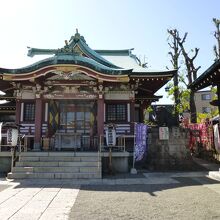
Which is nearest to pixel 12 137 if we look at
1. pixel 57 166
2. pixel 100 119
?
pixel 57 166

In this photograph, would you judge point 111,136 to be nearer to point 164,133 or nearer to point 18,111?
point 164,133

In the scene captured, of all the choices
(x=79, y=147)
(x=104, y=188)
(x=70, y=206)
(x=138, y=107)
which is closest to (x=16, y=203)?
(x=70, y=206)

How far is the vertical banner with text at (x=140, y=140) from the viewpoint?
1371 cm

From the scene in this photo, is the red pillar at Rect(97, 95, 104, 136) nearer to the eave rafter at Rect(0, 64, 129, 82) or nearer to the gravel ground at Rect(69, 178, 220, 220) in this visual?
the eave rafter at Rect(0, 64, 129, 82)

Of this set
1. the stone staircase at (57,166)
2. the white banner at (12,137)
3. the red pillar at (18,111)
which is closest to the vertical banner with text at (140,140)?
the stone staircase at (57,166)

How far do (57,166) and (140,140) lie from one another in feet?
15.1

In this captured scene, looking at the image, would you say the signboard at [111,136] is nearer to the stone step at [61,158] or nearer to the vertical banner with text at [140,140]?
the stone step at [61,158]

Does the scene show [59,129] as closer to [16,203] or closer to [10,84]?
[10,84]

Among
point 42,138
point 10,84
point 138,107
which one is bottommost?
point 42,138

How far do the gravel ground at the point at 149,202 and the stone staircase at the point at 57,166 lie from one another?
7.15 ft

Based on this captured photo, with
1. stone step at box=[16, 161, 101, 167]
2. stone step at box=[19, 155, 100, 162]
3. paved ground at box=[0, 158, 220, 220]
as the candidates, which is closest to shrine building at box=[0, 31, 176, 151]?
stone step at box=[19, 155, 100, 162]

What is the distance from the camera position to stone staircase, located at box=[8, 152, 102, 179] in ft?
36.5

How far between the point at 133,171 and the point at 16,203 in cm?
692

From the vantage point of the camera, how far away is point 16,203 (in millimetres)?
7012
